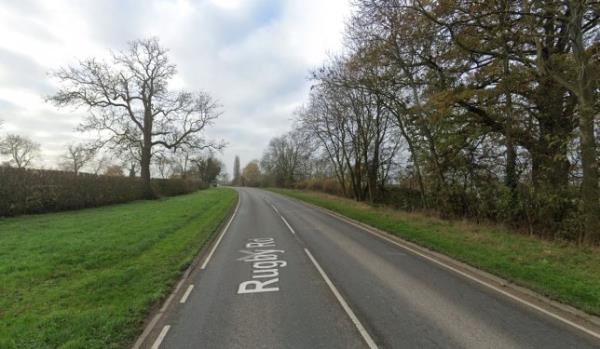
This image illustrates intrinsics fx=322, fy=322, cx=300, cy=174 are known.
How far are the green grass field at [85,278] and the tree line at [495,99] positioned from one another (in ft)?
38.5

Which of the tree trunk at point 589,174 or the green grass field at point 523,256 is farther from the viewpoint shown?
the tree trunk at point 589,174

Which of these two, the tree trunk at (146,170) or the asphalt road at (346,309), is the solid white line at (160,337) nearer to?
the asphalt road at (346,309)

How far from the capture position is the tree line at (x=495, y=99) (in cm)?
1061

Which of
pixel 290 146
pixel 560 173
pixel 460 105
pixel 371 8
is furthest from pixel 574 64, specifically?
pixel 290 146

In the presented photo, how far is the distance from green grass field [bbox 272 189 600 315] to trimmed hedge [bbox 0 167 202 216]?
61.4 feet

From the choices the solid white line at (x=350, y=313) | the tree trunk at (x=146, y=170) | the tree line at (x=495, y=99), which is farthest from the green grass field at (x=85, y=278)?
the tree trunk at (x=146, y=170)

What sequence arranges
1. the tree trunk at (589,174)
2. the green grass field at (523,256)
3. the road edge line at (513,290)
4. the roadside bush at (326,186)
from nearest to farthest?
1. the road edge line at (513,290)
2. the green grass field at (523,256)
3. the tree trunk at (589,174)
4. the roadside bush at (326,186)

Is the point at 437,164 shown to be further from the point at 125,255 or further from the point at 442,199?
the point at 125,255

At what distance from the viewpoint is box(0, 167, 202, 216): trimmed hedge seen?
16.6 meters

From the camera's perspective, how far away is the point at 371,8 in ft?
43.8

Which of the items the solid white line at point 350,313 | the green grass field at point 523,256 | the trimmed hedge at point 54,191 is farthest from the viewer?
the trimmed hedge at point 54,191

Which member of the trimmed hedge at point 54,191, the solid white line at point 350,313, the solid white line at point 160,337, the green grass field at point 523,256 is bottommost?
the solid white line at point 160,337

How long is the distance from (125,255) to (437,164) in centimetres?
1574

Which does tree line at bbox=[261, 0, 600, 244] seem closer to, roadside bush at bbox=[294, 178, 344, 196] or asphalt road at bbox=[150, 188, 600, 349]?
asphalt road at bbox=[150, 188, 600, 349]
